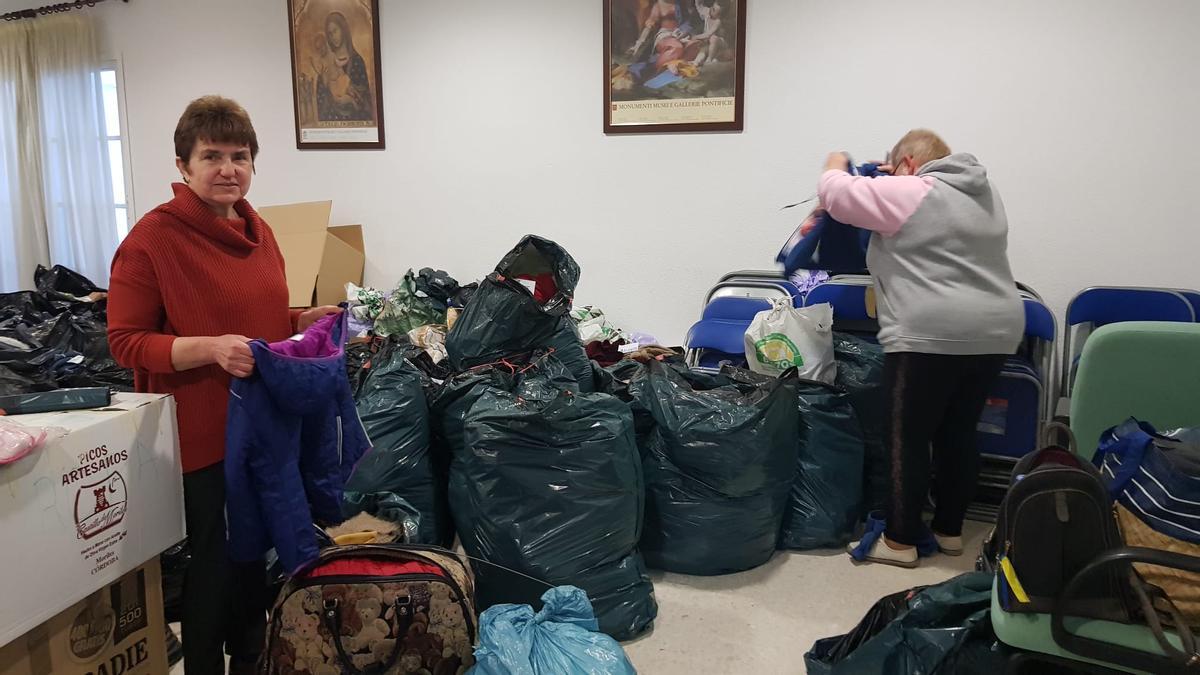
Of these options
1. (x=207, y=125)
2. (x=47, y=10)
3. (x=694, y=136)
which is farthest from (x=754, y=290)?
(x=47, y=10)

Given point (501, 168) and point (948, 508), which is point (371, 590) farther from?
point (501, 168)

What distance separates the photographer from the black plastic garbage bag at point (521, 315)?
2.27 meters

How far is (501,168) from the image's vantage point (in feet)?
12.0

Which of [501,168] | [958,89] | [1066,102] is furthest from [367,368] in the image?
[1066,102]

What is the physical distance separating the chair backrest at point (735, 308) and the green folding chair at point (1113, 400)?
1387 mm

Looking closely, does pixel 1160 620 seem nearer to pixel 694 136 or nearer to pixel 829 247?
pixel 829 247

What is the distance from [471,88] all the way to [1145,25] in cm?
269

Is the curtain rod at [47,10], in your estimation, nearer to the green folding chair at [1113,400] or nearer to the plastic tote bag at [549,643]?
the plastic tote bag at [549,643]

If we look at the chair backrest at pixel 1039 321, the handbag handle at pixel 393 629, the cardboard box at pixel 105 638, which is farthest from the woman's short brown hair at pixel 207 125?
the chair backrest at pixel 1039 321

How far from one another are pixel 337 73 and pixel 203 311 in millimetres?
2750

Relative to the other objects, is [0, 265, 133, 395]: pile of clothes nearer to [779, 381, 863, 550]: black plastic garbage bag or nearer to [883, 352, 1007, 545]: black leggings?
[779, 381, 863, 550]: black plastic garbage bag

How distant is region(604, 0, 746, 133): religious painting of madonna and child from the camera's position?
3.15 metres

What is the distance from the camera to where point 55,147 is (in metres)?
4.50

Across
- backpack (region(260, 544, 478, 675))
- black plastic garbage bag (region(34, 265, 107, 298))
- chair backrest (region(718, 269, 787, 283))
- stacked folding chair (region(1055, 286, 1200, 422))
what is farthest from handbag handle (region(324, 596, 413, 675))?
black plastic garbage bag (region(34, 265, 107, 298))
